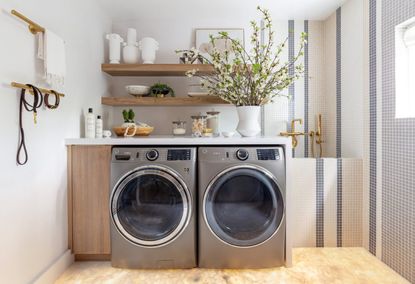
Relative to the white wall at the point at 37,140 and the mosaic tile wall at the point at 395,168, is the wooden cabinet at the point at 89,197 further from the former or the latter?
the mosaic tile wall at the point at 395,168

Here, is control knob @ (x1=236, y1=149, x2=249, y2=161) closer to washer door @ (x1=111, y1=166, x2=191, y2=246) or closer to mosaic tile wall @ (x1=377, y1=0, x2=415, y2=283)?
washer door @ (x1=111, y1=166, x2=191, y2=246)

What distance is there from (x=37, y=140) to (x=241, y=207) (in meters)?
1.40

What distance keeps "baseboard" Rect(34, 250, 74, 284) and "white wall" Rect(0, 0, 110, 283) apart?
28 millimetres

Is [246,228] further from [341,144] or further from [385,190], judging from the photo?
[341,144]

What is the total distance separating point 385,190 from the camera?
6.89ft

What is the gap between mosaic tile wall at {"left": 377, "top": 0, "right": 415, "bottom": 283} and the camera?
1847mm

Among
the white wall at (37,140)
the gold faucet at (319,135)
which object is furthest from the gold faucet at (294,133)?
the white wall at (37,140)

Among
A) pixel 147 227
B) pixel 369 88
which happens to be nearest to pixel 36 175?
pixel 147 227

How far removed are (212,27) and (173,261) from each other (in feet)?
7.50

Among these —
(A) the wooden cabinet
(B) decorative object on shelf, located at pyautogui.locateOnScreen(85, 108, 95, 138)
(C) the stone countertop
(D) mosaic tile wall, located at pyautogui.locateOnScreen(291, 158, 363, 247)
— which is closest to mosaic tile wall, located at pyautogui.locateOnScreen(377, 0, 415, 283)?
(D) mosaic tile wall, located at pyautogui.locateOnScreen(291, 158, 363, 247)

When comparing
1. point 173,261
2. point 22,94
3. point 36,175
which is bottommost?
point 173,261

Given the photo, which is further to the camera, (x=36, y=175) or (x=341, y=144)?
(x=341, y=144)

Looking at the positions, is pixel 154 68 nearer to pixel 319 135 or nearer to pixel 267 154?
pixel 267 154

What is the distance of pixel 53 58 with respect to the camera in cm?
181
